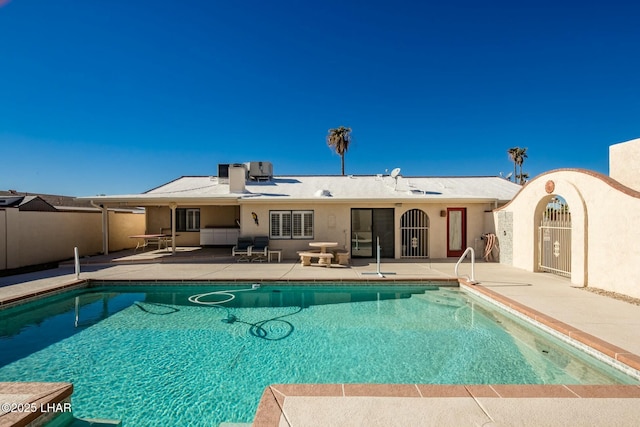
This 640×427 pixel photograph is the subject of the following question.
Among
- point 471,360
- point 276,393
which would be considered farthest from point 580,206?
point 276,393

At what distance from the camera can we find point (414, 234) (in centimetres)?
1304

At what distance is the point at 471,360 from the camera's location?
461 centimetres

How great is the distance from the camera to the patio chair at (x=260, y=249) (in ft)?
40.0

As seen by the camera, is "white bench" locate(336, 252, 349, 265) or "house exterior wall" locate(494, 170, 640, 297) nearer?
"house exterior wall" locate(494, 170, 640, 297)

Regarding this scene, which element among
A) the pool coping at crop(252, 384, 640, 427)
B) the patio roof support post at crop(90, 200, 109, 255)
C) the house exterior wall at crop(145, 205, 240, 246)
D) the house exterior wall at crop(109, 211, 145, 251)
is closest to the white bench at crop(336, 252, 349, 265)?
the pool coping at crop(252, 384, 640, 427)

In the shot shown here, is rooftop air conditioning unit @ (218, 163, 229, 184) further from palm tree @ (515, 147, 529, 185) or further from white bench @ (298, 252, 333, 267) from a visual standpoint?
palm tree @ (515, 147, 529, 185)

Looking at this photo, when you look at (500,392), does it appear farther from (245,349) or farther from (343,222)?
(343,222)

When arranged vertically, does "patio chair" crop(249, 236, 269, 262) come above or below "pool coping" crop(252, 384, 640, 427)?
above

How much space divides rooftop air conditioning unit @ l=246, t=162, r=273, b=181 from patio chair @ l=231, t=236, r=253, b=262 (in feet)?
15.9

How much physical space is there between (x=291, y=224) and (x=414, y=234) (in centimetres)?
573

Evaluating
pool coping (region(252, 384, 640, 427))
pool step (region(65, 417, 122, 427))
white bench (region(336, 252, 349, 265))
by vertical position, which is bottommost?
pool step (region(65, 417, 122, 427))

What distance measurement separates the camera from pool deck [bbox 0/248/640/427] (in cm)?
277

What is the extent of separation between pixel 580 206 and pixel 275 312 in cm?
864

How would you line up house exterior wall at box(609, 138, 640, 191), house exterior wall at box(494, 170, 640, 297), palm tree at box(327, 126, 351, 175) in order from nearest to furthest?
1. house exterior wall at box(494, 170, 640, 297)
2. house exterior wall at box(609, 138, 640, 191)
3. palm tree at box(327, 126, 351, 175)
